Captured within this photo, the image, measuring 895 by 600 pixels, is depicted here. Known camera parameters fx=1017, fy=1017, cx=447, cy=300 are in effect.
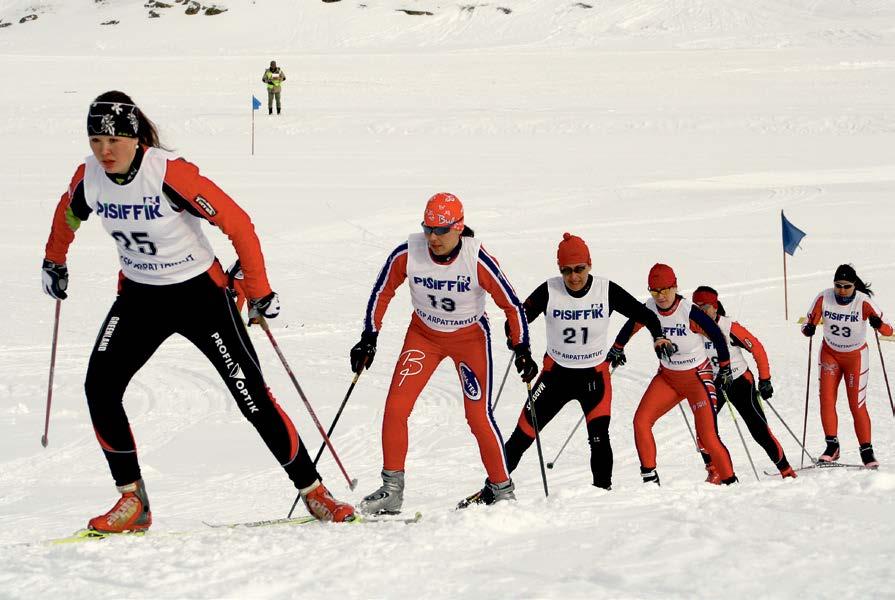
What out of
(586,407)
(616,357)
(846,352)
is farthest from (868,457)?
(586,407)

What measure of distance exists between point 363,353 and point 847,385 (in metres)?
5.16

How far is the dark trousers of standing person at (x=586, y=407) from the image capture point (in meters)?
6.79

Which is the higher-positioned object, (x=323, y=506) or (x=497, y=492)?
(x=323, y=506)

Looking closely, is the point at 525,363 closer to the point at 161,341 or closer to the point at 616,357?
the point at 616,357

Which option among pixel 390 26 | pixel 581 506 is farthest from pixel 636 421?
pixel 390 26

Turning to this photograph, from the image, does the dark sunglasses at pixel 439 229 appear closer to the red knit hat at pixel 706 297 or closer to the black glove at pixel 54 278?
the black glove at pixel 54 278

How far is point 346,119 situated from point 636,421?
1963cm

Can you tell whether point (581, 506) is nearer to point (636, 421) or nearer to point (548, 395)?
point (548, 395)

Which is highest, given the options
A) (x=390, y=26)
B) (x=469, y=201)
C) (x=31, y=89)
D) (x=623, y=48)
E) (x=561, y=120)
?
(x=390, y=26)

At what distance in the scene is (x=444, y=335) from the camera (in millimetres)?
5824

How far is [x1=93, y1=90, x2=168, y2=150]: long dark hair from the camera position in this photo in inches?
174

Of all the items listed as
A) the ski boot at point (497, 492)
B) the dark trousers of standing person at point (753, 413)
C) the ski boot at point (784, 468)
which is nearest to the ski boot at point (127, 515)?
the ski boot at point (497, 492)

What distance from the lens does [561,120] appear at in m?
25.7

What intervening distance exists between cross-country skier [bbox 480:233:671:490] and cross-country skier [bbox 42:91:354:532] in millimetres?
2310
